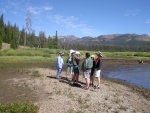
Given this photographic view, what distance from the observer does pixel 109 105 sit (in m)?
11.5

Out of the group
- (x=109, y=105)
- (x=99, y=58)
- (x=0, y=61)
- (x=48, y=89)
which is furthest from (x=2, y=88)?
(x=0, y=61)

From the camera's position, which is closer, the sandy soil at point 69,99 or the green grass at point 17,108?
the green grass at point 17,108

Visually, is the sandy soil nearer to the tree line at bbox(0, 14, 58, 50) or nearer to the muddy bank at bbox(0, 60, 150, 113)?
the muddy bank at bbox(0, 60, 150, 113)

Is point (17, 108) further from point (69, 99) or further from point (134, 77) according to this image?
→ point (134, 77)

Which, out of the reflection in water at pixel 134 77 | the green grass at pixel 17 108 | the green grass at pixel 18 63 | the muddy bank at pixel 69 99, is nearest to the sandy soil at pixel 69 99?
the muddy bank at pixel 69 99

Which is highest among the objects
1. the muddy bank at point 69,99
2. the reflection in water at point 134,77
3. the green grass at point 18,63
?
the green grass at point 18,63

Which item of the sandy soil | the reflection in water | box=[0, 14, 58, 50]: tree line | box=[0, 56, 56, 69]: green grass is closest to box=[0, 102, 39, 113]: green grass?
the sandy soil

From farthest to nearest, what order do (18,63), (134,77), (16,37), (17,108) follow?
(16,37) < (18,63) < (134,77) < (17,108)

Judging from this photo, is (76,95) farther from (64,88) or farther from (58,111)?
(58,111)

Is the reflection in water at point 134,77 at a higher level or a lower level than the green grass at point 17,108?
lower

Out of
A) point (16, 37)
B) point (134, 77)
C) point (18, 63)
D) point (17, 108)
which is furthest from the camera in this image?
point (16, 37)

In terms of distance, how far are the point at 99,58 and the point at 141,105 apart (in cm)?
432

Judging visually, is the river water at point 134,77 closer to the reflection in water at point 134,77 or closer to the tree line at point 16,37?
the reflection in water at point 134,77

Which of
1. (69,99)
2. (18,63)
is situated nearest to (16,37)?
(18,63)
